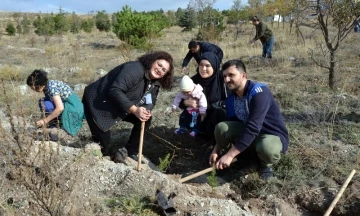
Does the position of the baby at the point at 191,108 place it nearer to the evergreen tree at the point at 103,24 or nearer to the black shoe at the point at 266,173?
the black shoe at the point at 266,173

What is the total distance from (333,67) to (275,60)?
11.3 ft

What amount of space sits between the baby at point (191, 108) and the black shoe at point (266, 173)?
0.99 meters

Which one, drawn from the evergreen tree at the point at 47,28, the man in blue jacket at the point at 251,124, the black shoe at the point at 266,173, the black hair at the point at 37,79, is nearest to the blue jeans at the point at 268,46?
the man in blue jacket at the point at 251,124

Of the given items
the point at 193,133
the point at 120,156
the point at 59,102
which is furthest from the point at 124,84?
the point at 193,133

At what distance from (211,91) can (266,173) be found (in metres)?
1.20

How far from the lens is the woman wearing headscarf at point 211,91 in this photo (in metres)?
3.99

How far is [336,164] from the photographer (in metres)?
3.48

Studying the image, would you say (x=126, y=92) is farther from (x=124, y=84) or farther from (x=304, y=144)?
(x=304, y=144)

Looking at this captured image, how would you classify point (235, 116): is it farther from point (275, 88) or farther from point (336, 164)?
point (275, 88)

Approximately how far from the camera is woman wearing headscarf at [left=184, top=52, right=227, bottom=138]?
157 inches

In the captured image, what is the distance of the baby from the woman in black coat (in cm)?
35

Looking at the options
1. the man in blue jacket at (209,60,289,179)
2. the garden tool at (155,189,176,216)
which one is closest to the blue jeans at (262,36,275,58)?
the man in blue jacket at (209,60,289,179)

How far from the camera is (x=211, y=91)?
4129 mm

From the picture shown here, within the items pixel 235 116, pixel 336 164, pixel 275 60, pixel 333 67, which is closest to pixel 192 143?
pixel 235 116
